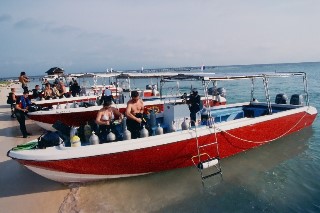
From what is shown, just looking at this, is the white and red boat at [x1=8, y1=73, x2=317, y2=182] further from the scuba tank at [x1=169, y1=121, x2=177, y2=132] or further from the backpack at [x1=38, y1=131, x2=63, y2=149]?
the backpack at [x1=38, y1=131, x2=63, y2=149]

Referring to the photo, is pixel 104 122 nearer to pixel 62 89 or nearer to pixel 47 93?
pixel 47 93

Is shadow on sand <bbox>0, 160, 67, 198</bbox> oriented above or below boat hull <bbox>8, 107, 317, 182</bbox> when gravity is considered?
below

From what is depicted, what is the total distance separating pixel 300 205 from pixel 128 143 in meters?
4.45

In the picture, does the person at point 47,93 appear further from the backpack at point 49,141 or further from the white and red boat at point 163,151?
the backpack at point 49,141

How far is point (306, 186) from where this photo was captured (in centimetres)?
761

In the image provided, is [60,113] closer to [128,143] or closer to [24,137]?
[24,137]

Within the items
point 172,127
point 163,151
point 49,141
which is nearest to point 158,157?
point 163,151

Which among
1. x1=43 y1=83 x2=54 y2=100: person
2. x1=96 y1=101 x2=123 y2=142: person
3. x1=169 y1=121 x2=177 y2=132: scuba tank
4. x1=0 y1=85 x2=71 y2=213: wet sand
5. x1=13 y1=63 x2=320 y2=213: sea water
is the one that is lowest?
x1=13 y1=63 x2=320 y2=213: sea water

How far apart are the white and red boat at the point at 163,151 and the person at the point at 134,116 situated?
2.39 ft

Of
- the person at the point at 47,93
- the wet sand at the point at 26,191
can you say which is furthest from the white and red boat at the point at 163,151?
the person at the point at 47,93

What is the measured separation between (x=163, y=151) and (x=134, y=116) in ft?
4.31

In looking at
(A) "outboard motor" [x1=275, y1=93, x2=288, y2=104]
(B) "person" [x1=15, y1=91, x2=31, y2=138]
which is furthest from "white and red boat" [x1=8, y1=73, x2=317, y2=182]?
(B) "person" [x1=15, y1=91, x2=31, y2=138]

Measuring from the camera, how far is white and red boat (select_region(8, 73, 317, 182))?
644 centimetres

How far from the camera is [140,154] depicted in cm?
693
